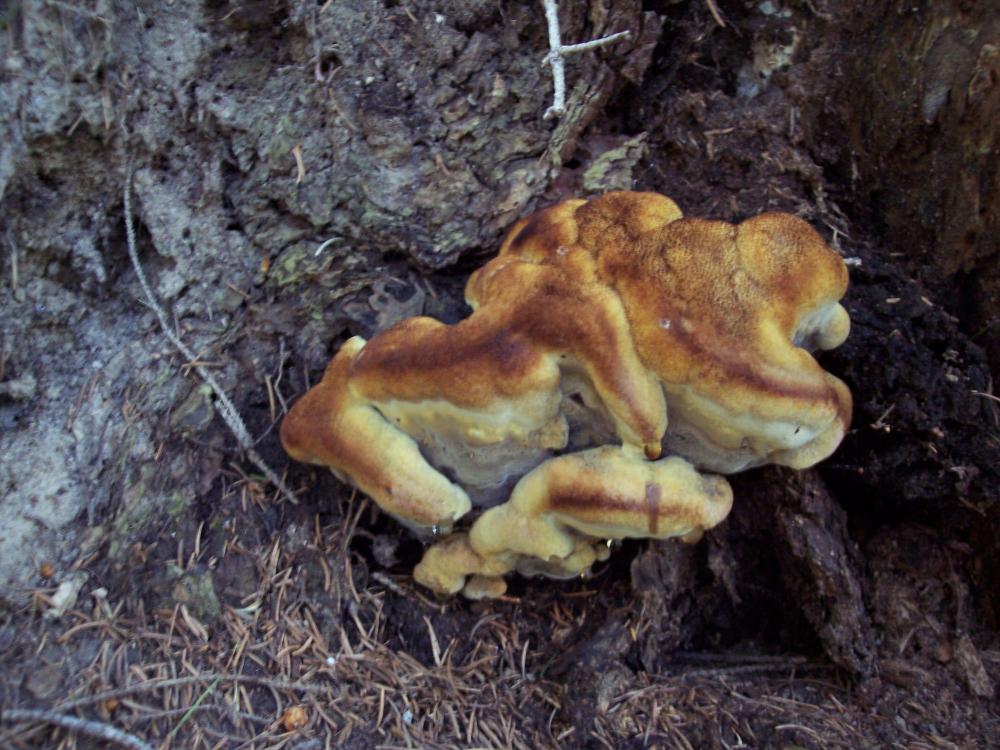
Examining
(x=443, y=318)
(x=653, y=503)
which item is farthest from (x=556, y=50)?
(x=653, y=503)

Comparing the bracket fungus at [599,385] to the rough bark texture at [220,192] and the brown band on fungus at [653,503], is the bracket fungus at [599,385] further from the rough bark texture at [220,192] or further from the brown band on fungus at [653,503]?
the rough bark texture at [220,192]

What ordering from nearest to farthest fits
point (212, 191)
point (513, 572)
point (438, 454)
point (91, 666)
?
point (91, 666) → point (438, 454) → point (212, 191) → point (513, 572)

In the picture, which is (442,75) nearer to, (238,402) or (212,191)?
(212,191)

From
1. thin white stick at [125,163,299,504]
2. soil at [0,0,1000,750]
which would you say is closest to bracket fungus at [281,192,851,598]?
thin white stick at [125,163,299,504]

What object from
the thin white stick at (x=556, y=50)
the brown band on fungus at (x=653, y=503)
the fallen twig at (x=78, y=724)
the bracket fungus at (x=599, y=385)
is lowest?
the fallen twig at (x=78, y=724)

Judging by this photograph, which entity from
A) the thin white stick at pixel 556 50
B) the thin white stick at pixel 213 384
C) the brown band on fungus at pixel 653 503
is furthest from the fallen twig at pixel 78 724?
the thin white stick at pixel 556 50

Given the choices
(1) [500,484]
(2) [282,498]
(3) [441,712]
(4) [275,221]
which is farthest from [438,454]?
(4) [275,221]
